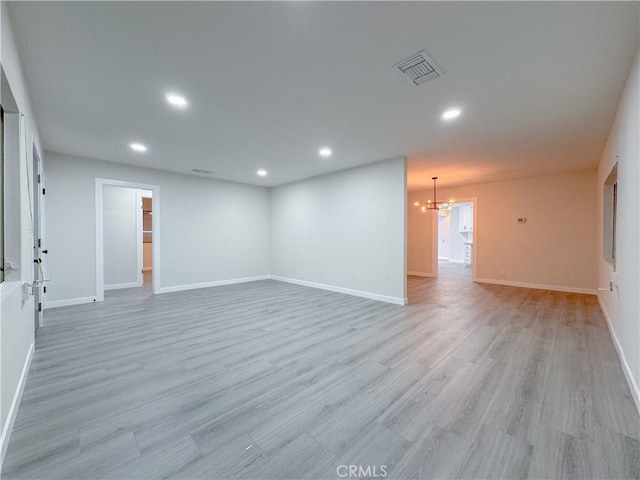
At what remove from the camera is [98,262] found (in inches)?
198

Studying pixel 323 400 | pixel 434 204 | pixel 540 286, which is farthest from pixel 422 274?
pixel 323 400

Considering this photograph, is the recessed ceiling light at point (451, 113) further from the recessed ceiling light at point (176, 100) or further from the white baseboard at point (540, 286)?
the white baseboard at point (540, 286)

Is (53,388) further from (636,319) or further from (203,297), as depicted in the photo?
(636,319)

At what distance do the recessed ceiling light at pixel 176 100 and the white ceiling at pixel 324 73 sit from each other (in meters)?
0.08

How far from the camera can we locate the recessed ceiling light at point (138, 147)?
4246 millimetres

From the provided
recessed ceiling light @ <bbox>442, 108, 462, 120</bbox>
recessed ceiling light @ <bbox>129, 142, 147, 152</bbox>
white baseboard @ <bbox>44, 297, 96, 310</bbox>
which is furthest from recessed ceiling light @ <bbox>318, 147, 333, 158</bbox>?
white baseboard @ <bbox>44, 297, 96, 310</bbox>

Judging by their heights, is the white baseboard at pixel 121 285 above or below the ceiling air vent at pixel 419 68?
below

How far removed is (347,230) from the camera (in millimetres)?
5773

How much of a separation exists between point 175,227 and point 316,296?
11.9 feet

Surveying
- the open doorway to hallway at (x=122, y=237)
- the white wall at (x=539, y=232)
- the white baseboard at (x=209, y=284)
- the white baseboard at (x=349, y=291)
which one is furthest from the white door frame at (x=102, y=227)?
the white wall at (x=539, y=232)

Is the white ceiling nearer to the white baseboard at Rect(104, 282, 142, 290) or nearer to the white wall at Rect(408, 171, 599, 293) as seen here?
the white wall at Rect(408, 171, 599, 293)

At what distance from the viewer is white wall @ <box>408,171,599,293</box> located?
5.69m

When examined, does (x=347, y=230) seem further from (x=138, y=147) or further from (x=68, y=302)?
(x=68, y=302)

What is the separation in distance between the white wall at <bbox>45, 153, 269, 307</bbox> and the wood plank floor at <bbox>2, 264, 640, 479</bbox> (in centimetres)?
146
